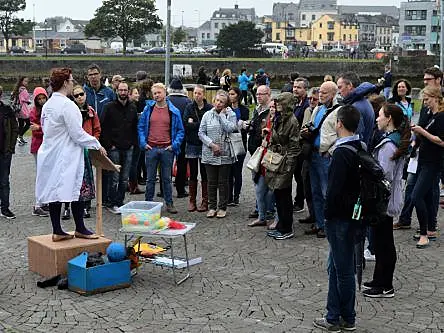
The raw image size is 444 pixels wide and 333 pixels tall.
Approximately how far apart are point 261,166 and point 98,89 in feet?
10.9

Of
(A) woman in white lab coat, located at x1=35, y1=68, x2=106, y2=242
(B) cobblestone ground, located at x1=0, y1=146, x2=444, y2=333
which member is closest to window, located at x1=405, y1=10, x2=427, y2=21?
(B) cobblestone ground, located at x1=0, y1=146, x2=444, y2=333

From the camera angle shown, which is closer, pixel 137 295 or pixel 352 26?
pixel 137 295

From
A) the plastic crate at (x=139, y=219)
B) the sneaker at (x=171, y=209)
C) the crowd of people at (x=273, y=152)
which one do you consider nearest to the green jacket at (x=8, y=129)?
the crowd of people at (x=273, y=152)

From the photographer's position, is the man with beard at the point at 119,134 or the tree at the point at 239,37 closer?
the man with beard at the point at 119,134

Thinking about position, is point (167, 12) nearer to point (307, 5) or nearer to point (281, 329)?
point (281, 329)

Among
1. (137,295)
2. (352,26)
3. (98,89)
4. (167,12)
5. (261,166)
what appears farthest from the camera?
(352,26)

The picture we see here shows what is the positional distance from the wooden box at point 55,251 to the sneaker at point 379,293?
2946 mm

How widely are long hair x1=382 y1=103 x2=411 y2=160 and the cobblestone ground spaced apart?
4.60 ft

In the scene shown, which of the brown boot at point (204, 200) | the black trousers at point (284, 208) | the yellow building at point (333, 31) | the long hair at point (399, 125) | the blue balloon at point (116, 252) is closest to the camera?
the blue balloon at point (116, 252)

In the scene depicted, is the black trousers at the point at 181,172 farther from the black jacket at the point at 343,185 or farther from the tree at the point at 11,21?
the tree at the point at 11,21

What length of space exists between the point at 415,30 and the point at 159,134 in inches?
4383

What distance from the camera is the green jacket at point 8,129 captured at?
35.1ft

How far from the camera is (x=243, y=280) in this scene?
26.5 ft

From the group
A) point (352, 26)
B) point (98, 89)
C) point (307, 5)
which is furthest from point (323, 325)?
point (307, 5)
